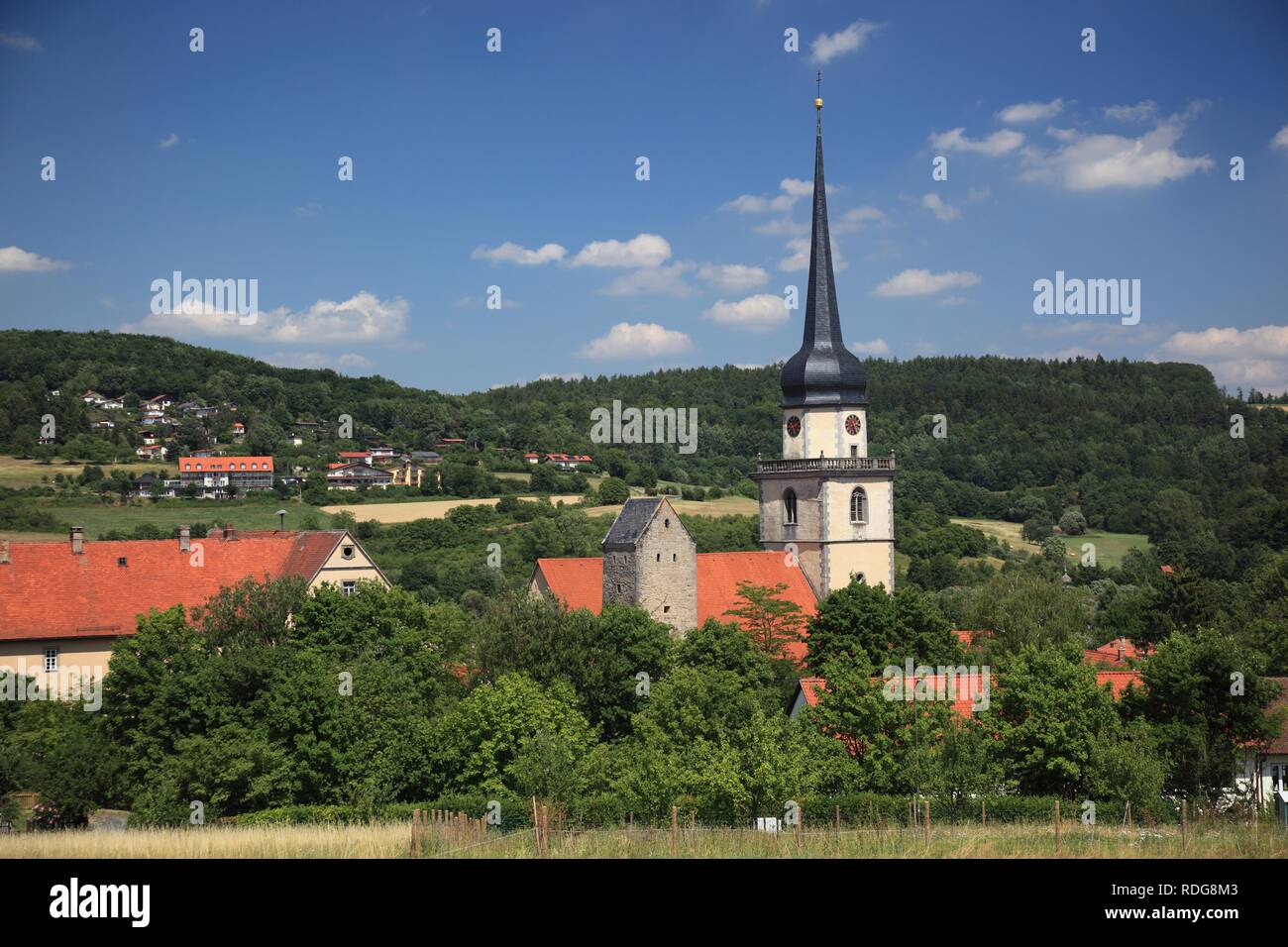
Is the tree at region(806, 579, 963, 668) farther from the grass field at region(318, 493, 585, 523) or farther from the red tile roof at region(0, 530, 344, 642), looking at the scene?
the grass field at region(318, 493, 585, 523)

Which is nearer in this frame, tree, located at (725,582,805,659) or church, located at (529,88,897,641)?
tree, located at (725,582,805,659)

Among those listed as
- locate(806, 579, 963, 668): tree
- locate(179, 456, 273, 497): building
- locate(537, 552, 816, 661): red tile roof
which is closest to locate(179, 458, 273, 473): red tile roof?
locate(179, 456, 273, 497): building

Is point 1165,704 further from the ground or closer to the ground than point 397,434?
closer to the ground

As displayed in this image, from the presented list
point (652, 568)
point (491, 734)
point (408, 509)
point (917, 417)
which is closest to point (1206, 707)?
point (491, 734)

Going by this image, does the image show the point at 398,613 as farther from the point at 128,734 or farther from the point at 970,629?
the point at 970,629
